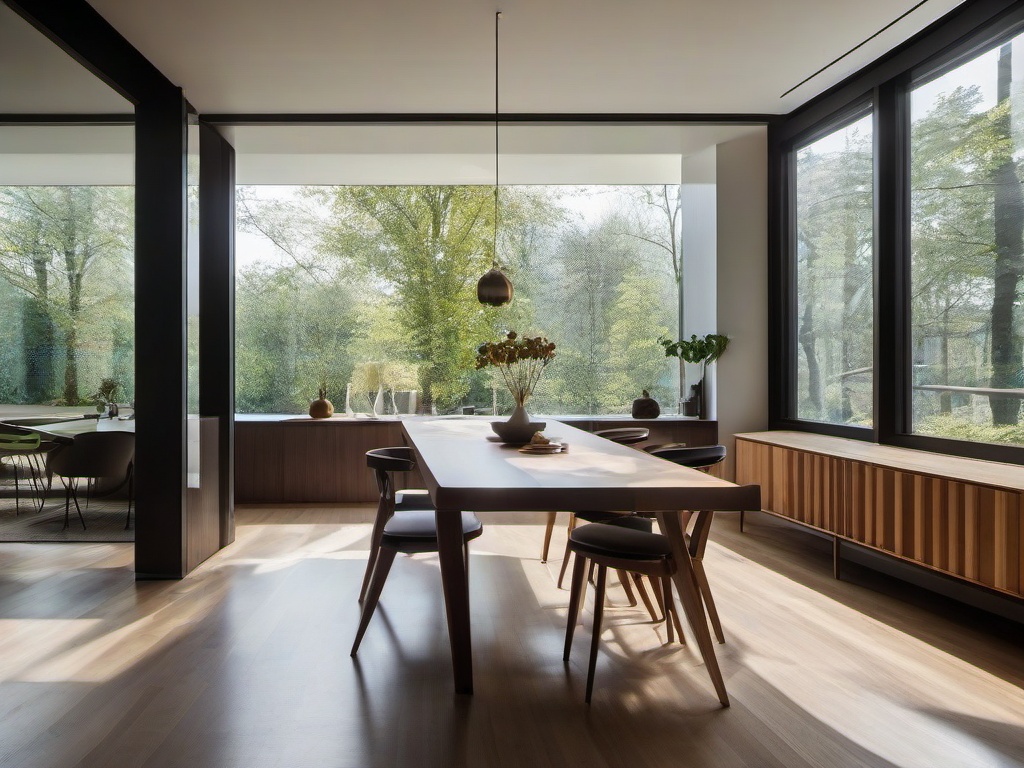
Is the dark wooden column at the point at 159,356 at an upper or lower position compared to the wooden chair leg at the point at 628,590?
upper

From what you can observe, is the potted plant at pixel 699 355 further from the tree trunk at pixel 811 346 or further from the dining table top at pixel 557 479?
the dining table top at pixel 557 479

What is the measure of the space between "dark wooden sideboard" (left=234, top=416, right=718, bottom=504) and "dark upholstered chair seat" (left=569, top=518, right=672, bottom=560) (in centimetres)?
364

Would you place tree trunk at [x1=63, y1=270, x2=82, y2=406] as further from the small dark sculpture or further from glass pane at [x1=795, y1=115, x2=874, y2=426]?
glass pane at [x1=795, y1=115, x2=874, y2=426]

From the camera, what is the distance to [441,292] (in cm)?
738

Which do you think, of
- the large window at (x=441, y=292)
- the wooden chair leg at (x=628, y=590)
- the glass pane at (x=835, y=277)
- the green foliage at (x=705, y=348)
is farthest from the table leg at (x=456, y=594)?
the large window at (x=441, y=292)

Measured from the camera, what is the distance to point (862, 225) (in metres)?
4.82

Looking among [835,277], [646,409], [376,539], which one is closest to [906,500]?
[835,277]

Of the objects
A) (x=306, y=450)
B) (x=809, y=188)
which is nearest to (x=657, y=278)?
(x=809, y=188)

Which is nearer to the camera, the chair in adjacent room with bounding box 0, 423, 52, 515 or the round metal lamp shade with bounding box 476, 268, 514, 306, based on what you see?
the chair in adjacent room with bounding box 0, 423, 52, 515

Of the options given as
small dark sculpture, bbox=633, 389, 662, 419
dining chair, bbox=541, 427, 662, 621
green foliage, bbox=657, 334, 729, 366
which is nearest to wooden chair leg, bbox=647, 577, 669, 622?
dining chair, bbox=541, 427, 662, 621

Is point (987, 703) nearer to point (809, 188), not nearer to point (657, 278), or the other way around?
point (809, 188)

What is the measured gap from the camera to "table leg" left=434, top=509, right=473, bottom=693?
8.54 ft

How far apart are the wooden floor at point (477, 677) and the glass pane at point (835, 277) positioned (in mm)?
1405

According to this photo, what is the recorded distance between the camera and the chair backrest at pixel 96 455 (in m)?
3.93
